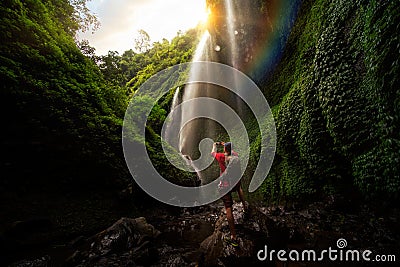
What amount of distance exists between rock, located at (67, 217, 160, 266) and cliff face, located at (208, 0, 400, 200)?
4.91 meters

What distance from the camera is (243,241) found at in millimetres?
3512

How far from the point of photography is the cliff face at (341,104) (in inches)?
Answer: 141

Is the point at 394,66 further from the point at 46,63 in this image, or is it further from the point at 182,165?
the point at 182,165

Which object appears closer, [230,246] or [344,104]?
[230,246]

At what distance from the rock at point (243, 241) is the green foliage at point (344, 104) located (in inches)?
91.7

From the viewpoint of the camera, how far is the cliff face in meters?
3.58

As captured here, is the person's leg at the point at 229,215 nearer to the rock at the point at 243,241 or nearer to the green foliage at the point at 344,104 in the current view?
the rock at the point at 243,241

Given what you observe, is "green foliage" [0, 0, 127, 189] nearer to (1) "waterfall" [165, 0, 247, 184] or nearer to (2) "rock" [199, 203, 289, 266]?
(2) "rock" [199, 203, 289, 266]

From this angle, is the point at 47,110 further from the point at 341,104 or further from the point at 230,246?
the point at 341,104

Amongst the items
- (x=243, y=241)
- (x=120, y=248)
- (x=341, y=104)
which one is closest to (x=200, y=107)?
(x=341, y=104)

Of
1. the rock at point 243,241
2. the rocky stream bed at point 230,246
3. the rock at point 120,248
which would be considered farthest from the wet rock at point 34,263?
the rock at point 243,241

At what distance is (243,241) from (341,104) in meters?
3.81

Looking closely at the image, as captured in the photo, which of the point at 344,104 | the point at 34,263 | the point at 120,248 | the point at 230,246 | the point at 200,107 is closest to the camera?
the point at 230,246

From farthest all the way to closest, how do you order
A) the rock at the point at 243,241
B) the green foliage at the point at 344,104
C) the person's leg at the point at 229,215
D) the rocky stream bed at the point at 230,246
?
the person's leg at the point at 229,215 → the green foliage at the point at 344,104 → the rocky stream bed at the point at 230,246 → the rock at the point at 243,241
